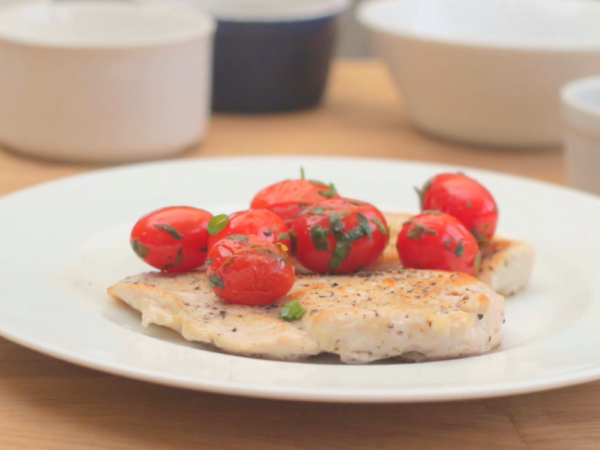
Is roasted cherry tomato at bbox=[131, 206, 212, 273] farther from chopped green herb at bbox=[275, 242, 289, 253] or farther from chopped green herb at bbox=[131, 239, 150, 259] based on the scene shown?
chopped green herb at bbox=[275, 242, 289, 253]

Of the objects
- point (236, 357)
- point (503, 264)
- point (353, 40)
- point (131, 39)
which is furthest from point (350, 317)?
point (353, 40)

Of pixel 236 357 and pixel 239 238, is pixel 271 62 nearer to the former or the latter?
pixel 239 238

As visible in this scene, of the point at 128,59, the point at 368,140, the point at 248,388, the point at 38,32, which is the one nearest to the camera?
the point at 248,388

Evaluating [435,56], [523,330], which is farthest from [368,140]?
[523,330]

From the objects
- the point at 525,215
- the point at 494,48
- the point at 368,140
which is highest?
the point at 494,48

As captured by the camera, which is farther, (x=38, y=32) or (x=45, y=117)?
(x=38, y=32)

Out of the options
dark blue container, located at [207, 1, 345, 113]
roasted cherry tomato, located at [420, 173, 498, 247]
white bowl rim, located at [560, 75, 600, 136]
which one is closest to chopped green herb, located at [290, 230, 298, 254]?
roasted cherry tomato, located at [420, 173, 498, 247]

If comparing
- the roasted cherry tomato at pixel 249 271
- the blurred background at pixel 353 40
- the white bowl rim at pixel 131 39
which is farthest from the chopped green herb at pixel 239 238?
the blurred background at pixel 353 40

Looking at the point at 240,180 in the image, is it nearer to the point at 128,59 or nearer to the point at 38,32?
the point at 128,59
